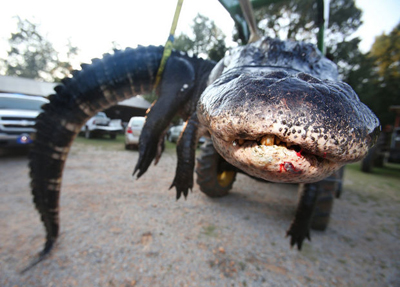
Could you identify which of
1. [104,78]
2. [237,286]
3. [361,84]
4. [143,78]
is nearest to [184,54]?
[143,78]

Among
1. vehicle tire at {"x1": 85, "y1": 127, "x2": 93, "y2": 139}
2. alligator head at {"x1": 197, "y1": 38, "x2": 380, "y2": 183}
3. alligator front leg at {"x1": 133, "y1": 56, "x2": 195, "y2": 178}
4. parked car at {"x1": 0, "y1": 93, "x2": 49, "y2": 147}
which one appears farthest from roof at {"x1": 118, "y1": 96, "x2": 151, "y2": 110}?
alligator head at {"x1": 197, "y1": 38, "x2": 380, "y2": 183}

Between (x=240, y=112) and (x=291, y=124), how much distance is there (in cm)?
15

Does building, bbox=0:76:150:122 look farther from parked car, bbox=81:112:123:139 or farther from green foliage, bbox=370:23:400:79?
green foliage, bbox=370:23:400:79

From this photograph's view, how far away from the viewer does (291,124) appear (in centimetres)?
60

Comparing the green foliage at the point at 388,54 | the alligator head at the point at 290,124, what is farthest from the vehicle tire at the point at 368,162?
the alligator head at the point at 290,124

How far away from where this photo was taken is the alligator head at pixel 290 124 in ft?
1.97

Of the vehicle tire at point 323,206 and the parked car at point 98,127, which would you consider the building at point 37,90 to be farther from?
the vehicle tire at point 323,206

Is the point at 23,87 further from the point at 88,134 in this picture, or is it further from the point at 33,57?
the point at 33,57

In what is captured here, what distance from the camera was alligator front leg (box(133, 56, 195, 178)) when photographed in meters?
1.79

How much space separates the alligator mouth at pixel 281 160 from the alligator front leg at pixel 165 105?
1217 mm

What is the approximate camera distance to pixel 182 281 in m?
1.65

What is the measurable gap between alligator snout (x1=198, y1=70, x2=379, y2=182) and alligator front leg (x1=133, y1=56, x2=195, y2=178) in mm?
1159

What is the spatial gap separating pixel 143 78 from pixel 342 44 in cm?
1350

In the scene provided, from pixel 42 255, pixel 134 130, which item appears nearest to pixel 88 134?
pixel 134 130
